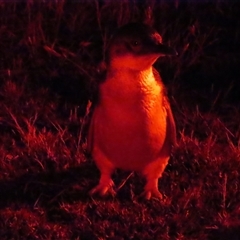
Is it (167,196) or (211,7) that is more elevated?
(211,7)

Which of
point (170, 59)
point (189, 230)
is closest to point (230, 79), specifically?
point (170, 59)

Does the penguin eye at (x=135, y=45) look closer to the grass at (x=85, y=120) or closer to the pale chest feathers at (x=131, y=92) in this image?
the pale chest feathers at (x=131, y=92)

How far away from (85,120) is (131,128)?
89 cm

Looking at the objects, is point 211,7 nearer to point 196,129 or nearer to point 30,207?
point 196,129

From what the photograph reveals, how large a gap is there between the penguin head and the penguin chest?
146 millimetres

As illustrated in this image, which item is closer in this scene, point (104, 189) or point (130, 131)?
point (130, 131)

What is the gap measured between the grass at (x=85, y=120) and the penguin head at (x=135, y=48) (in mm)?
843

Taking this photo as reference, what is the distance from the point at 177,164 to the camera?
179 inches

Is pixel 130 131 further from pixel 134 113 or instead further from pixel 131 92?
pixel 131 92

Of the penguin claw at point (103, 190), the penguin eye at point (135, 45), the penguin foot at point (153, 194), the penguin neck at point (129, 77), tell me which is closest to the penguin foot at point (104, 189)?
the penguin claw at point (103, 190)

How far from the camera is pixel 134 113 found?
12.7 feet

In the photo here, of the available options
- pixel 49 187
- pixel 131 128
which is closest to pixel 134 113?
pixel 131 128

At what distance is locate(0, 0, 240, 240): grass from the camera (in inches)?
165

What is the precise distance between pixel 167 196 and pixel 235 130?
2.56 feet
